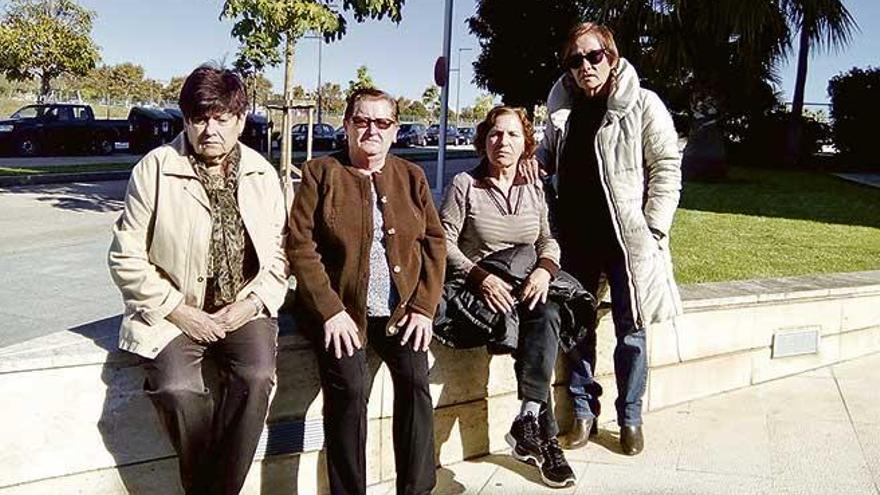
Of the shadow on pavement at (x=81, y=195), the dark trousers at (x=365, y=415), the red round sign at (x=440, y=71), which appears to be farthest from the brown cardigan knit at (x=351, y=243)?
the red round sign at (x=440, y=71)

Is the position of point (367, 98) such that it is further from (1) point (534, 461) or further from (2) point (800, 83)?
(2) point (800, 83)

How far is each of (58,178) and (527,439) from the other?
14.1 metres

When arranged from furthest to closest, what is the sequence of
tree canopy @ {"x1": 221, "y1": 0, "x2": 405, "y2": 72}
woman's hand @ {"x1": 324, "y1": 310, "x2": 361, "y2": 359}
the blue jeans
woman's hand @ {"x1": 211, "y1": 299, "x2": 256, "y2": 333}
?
tree canopy @ {"x1": 221, "y1": 0, "x2": 405, "y2": 72} → the blue jeans → woman's hand @ {"x1": 324, "y1": 310, "x2": 361, "y2": 359} → woman's hand @ {"x1": 211, "y1": 299, "x2": 256, "y2": 333}

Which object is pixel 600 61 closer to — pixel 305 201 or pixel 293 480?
pixel 305 201

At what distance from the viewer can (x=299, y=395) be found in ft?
9.78

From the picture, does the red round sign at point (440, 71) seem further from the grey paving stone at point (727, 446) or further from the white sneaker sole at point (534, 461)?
the white sneaker sole at point (534, 461)

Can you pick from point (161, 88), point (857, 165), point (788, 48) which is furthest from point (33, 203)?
point (161, 88)

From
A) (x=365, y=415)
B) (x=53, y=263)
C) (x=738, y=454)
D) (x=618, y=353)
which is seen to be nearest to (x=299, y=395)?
(x=365, y=415)

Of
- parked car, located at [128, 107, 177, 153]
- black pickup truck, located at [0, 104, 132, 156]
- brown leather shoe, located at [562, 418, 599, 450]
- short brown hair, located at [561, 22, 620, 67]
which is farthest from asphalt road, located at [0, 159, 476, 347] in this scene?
parked car, located at [128, 107, 177, 153]

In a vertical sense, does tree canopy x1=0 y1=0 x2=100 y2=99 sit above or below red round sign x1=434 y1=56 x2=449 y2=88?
above

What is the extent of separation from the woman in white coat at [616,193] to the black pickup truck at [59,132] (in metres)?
21.9

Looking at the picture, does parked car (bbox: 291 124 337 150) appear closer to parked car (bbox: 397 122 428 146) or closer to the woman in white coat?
parked car (bbox: 397 122 428 146)

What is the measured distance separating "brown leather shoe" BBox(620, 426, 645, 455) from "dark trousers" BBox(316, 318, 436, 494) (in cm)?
105

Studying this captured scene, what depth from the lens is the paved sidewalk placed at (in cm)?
330
